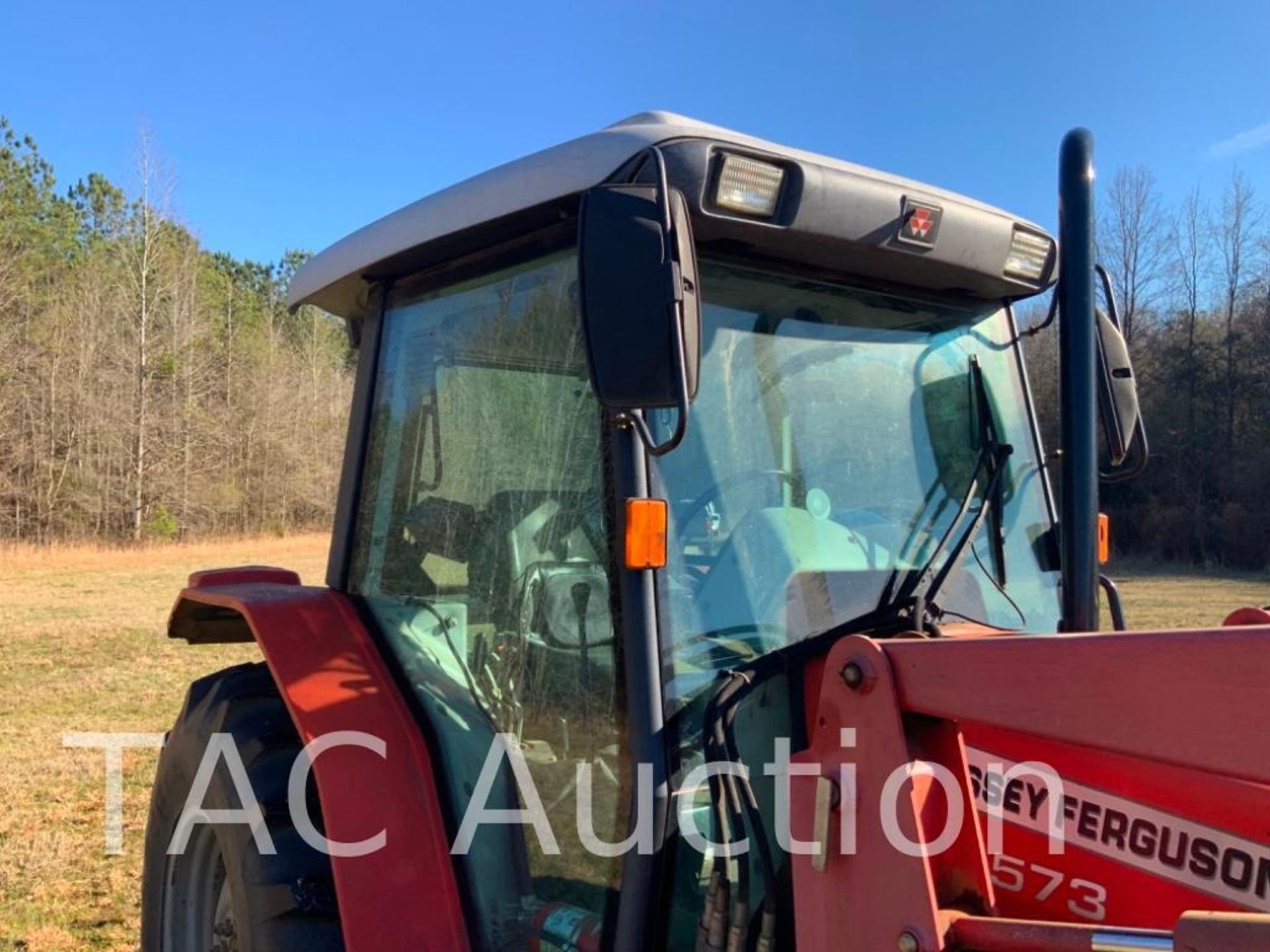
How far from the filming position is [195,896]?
2789 millimetres

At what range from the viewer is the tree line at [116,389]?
104 ft

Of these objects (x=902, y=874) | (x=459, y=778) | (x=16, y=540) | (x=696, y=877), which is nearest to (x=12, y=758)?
(x=459, y=778)

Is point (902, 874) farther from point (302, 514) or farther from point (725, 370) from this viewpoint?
point (302, 514)

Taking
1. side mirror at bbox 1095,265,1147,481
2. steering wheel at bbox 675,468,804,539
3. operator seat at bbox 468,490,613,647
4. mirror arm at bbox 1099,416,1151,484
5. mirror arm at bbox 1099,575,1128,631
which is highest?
side mirror at bbox 1095,265,1147,481

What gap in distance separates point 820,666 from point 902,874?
454mm

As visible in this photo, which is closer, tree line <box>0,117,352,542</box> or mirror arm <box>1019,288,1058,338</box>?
mirror arm <box>1019,288,1058,338</box>

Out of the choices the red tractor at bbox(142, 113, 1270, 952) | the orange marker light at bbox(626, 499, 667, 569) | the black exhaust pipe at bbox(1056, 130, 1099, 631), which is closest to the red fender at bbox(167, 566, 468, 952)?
the red tractor at bbox(142, 113, 1270, 952)

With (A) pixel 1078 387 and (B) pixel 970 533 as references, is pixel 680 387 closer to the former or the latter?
(A) pixel 1078 387

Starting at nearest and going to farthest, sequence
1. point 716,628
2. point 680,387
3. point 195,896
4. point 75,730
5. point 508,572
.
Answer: point 680,387
point 716,628
point 508,572
point 195,896
point 75,730

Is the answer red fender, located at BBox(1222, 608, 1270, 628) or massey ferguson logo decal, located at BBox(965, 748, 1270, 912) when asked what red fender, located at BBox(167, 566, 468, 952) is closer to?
massey ferguson logo decal, located at BBox(965, 748, 1270, 912)

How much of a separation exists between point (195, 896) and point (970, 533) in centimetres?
215

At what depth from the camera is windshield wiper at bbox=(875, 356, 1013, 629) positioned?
205cm

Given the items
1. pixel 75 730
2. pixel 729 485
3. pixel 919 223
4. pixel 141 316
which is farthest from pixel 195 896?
pixel 141 316

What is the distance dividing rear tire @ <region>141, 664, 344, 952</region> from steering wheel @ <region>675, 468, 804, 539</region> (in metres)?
1.06
